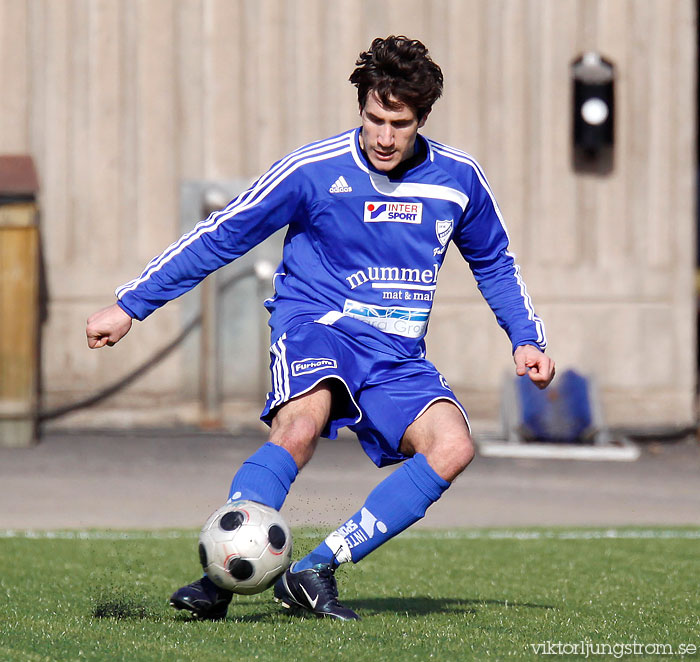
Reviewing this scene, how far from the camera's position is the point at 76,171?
12.0 m

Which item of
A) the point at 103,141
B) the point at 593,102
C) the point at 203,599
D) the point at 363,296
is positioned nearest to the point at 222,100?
the point at 103,141

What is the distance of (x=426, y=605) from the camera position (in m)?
4.87

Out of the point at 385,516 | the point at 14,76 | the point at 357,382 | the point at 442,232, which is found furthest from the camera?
the point at 14,76

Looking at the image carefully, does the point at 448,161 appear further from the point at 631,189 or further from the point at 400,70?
the point at 631,189

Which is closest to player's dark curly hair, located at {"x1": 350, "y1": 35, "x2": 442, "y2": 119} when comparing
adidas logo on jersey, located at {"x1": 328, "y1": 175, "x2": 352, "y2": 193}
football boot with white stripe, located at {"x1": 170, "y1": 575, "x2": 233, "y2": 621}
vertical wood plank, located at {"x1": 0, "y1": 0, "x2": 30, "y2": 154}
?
adidas logo on jersey, located at {"x1": 328, "y1": 175, "x2": 352, "y2": 193}

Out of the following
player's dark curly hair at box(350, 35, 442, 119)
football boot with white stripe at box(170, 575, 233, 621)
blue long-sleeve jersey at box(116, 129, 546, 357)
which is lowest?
football boot with white stripe at box(170, 575, 233, 621)

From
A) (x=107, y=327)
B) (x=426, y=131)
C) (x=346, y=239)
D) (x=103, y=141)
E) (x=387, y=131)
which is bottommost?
(x=107, y=327)

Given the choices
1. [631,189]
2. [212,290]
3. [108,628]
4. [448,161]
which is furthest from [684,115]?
[108,628]

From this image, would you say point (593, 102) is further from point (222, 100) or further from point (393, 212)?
point (393, 212)

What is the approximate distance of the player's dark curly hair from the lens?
13.9 ft

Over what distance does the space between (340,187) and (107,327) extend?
88 centimetres

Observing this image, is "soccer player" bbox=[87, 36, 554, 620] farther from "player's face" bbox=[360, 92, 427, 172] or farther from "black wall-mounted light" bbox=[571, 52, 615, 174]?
"black wall-mounted light" bbox=[571, 52, 615, 174]

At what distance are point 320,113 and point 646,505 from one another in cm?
509

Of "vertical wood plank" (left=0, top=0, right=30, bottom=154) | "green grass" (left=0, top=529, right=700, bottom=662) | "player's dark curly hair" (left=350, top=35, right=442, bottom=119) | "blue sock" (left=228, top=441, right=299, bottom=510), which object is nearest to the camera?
"green grass" (left=0, top=529, right=700, bottom=662)
